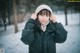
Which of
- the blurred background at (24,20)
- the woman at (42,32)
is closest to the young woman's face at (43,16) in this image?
the woman at (42,32)

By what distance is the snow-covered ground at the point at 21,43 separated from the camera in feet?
6.34

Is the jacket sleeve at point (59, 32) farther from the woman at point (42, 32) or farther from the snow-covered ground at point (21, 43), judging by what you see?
the snow-covered ground at point (21, 43)

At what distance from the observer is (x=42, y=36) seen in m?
1.83

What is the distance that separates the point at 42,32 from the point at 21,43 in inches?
8.3

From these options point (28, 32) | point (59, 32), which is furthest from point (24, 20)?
point (59, 32)

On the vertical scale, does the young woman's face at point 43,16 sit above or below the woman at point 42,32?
above

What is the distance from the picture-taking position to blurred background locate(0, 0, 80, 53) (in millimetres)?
1930

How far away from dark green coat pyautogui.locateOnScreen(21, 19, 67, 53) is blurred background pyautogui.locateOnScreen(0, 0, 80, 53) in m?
0.09

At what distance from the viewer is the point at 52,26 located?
1.83 m

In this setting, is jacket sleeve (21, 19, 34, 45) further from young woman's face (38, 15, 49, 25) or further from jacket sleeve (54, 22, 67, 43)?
jacket sleeve (54, 22, 67, 43)

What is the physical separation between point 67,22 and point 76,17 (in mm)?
88

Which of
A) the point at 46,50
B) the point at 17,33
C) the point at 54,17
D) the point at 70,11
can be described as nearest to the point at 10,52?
the point at 17,33

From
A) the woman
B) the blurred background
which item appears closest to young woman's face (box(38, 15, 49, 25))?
the woman

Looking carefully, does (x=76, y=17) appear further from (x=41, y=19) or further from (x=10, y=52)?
(x=10, y=52)
